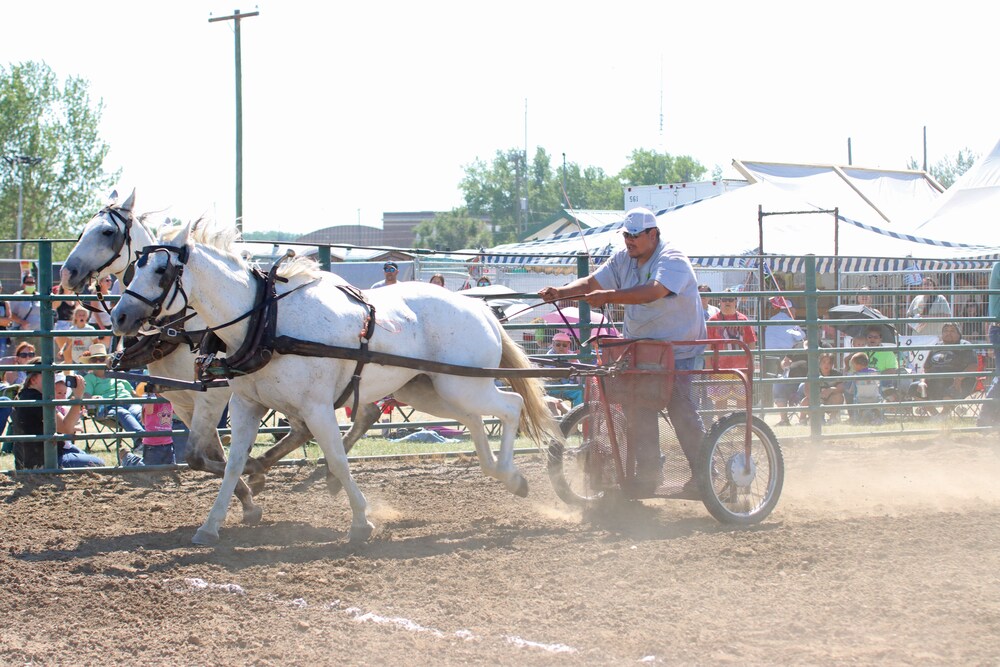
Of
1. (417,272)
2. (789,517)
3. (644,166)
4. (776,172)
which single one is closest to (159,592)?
(789,517)

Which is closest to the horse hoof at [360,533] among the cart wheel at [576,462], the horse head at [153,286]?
the cart wheel at [576,462]

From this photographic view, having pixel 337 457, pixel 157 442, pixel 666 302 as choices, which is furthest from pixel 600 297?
pixel 157 442

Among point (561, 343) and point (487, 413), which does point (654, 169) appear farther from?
point (487, 413)

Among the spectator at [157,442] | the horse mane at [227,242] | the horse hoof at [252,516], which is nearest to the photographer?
the horse mane at [227,242]

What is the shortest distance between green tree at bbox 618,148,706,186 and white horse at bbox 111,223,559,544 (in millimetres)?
86245

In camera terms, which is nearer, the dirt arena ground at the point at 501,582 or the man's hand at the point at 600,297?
the dirt arena ground at the point at 501,582

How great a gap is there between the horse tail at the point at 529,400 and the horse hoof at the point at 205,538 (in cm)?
214

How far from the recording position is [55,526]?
6332 millimetres

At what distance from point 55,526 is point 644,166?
8903 cm

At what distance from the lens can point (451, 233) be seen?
267 feet

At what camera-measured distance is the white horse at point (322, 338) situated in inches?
217

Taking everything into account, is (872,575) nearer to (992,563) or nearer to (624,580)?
(992,563)

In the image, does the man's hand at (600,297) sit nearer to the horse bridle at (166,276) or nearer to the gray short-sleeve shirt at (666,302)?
the gray short-sleeve shirt at (666,302)

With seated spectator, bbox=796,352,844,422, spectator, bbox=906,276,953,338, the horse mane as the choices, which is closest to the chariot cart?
the horse mane
